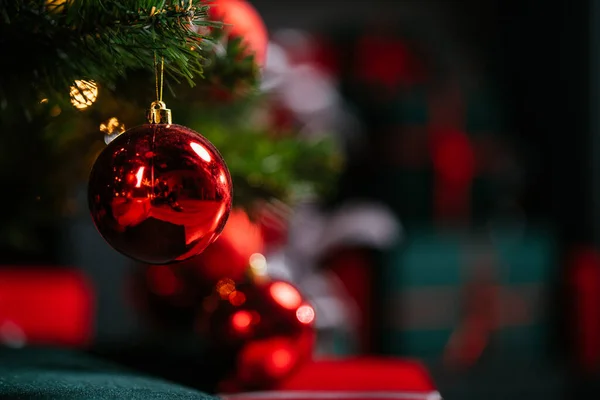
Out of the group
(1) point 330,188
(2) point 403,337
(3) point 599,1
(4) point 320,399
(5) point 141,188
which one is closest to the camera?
(5) point 141,188

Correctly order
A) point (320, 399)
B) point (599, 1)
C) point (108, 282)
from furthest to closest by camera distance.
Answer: point (599, 1) < point (108, 282) < point (320, 399)

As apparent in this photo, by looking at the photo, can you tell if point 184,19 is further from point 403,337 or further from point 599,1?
point 599,1

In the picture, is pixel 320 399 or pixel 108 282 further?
pixel 108 282

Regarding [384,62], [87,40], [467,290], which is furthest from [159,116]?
[384,62]

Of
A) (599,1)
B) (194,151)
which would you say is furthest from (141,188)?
(599,1)

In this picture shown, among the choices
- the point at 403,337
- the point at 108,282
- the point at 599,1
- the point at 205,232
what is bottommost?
the point at 403,337

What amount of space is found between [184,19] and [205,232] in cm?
13

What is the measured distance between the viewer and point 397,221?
8.17 ft

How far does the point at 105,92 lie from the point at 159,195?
0.22m

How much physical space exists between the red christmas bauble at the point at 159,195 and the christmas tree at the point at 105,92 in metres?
0.05

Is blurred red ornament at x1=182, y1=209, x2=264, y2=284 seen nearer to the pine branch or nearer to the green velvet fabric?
the green velvet fabric

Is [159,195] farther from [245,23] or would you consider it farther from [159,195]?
[245,23]

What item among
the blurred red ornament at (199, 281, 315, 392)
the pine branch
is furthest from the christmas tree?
the blurred red ornament at (199, 281, 315, 392)

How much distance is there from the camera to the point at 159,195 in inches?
18.1
